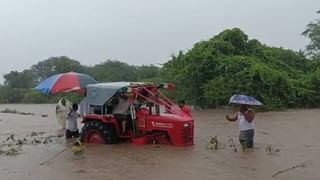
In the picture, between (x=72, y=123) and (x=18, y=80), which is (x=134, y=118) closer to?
(x=72, y=123)

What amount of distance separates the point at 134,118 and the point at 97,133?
4.11 ft

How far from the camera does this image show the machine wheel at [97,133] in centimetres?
1473

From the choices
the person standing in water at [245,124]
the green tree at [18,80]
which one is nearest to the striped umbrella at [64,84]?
the person standing in water at [245,124]

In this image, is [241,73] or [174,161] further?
[241,73]

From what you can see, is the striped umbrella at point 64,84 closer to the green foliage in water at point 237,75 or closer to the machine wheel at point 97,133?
the machine wheel at point 97,133

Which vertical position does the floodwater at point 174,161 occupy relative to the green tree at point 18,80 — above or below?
below

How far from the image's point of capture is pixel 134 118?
14445 millimetres

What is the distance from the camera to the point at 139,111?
1449cm

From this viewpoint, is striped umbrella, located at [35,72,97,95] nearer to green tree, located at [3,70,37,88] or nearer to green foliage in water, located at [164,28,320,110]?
green foliage in water, located at [164,28,320,110]

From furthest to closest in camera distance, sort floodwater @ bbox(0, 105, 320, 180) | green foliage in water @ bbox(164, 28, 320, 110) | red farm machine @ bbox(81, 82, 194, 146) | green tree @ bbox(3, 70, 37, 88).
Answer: green tree @ bbox(3, 70, 37, 88)
green foliage in water @ bbox(164, 28, 320, 110)
red farm machine @ bbox(81, 82, 194, 146)
floodwater @ bbox(0, 105, 320, 180)

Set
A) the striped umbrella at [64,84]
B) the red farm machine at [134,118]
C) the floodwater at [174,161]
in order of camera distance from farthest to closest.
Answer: the striped umbrella at [64,84] → the red farm machine at [134,118] → the floodwater at [174,161]

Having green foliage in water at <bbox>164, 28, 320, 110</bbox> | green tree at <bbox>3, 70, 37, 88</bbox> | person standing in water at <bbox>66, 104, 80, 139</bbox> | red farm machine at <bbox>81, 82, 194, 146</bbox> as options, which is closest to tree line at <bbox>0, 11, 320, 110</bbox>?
green foliage in water at <bbox>164, 28, 320, 110</bbox>

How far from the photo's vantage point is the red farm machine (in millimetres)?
14266

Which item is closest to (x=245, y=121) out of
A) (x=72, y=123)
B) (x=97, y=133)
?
(x=97, y=133)
